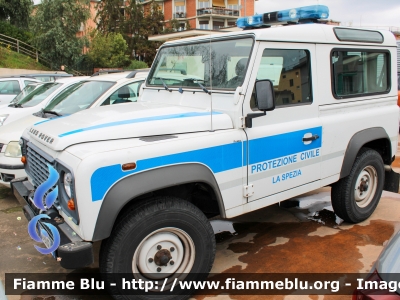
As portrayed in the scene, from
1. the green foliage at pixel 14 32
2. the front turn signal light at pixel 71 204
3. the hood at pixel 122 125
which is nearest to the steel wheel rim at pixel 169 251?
the front turn signal light at pixel 71 204

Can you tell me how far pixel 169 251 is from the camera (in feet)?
9.92

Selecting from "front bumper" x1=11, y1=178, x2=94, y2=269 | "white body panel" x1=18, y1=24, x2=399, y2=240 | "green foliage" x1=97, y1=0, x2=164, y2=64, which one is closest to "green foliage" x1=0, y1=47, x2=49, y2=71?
"green foliage" x1=97, y1=0, x2=164, y2=64

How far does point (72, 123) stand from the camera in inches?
131

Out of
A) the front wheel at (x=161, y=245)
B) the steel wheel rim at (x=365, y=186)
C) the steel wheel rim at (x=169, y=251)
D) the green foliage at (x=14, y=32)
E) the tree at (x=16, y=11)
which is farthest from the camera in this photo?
the green foliage at (x=14, y=32)

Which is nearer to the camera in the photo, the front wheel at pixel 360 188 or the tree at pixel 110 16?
the front wheel at pixel 360 188

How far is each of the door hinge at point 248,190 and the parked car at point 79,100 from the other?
3450mm

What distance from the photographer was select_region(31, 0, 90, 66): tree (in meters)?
29.4

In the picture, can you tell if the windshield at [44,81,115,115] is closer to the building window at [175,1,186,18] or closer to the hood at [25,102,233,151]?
the hood at [25,102,233,151]

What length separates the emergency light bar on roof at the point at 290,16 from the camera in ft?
13.6

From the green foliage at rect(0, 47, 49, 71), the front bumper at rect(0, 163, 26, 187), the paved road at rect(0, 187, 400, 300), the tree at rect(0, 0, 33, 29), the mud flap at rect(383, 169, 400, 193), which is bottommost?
the paved road at rect(0, 187, 400, 300)

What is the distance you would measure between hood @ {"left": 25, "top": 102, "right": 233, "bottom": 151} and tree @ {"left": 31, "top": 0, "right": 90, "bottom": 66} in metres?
28.4

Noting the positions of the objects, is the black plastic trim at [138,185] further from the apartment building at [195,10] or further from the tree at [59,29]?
the apartment building at [195,10]

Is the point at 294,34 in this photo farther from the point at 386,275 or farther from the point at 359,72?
the point at 386,275

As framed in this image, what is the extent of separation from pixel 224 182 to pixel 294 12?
7.07ft
